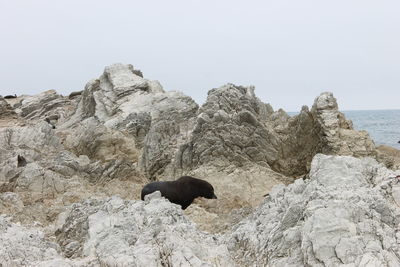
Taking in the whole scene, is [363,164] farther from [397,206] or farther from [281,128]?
[281,128]

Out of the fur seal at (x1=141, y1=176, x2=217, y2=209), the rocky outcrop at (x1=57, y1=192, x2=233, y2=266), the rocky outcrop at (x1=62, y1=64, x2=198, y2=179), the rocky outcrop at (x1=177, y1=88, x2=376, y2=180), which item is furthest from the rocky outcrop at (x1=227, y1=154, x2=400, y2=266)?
the rocky outcrop at (x1=62, y1=64, x2=198, y2=179)

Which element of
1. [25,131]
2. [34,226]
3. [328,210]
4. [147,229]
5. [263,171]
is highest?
[328,210]

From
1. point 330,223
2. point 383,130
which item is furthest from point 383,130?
point 330,223

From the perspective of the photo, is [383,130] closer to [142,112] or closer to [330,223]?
[142,112]

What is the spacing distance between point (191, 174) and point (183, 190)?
3023 mm

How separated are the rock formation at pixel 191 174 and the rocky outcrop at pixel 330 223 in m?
0.02

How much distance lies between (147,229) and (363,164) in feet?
15.8

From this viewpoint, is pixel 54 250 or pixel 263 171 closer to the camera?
pixel 54 250

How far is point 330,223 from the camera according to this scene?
7355 millimetres

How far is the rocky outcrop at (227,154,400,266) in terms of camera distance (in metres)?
6.97

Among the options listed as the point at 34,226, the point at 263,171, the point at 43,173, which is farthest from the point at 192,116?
the point at 34,226

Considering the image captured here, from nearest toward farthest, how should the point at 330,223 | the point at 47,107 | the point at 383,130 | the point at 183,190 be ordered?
the point at 330,223 < the point at 183,190 < the point at 47,107 < the point at 383,130

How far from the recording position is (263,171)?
19281mm

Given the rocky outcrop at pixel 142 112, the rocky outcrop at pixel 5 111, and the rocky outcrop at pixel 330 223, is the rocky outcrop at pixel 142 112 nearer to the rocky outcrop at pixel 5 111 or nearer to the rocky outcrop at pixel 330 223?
the rocky outcrop at pixel 5 111
